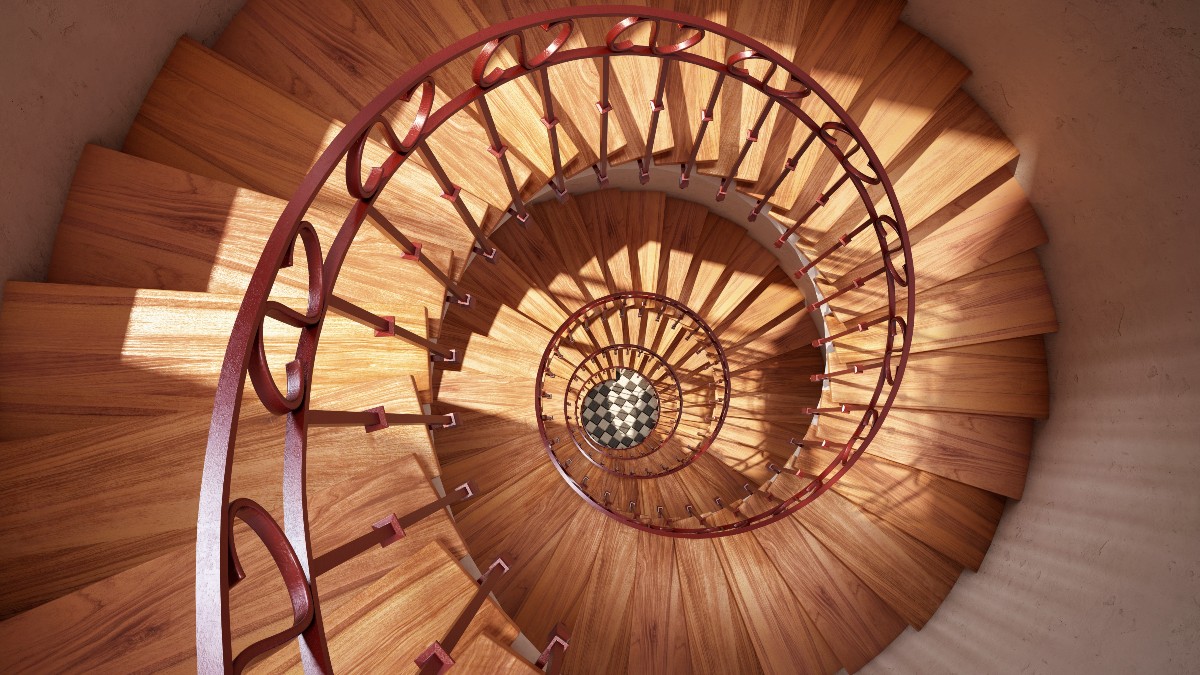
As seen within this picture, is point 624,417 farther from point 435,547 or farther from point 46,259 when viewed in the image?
point 46,259

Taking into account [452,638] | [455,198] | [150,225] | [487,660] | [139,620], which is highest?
[150,225]

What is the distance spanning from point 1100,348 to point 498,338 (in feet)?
13.7

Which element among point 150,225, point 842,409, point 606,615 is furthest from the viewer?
point 606,615

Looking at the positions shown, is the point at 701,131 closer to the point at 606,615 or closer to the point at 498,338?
the point at 498,338

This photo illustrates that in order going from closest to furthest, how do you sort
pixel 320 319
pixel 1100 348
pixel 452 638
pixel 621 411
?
pixel 320 319, pixel 452 638, pixel 1100 348, pixel 621 411

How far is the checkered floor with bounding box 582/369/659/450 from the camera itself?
8586mm

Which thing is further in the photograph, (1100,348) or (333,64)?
(1100,348)

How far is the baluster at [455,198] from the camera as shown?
263 centimetres

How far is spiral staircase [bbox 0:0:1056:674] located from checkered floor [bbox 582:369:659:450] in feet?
7.20

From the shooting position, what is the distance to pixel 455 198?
295 centimetres

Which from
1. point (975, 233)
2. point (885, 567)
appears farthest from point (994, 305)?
point (885, 567)

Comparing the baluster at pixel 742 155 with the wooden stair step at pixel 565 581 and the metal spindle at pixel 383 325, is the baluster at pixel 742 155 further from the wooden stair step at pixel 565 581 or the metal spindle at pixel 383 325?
the wooden stair step at pixel 565 581

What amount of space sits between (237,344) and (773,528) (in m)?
4.13

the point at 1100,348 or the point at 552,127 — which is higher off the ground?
the point at 552,127
